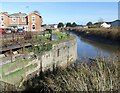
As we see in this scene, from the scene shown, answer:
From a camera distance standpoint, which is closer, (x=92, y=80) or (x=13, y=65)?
(x=92, y=80)

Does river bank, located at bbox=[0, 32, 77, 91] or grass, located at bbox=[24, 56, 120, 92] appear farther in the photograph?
river bank, located at bbox=[0, 32, 77, 91]

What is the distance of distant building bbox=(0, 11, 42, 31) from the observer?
126 feet

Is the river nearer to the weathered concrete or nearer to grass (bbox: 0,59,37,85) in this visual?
the weathered concrete

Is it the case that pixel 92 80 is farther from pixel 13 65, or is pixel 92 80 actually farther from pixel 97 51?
pixel 13 65

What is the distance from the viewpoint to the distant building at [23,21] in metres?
38.4

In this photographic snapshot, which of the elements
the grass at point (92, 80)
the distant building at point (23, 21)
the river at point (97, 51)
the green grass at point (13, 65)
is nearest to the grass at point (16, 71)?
the green grass at point (13, 65)

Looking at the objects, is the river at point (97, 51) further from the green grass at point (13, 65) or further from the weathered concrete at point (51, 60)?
the green grass at point (13, 65)

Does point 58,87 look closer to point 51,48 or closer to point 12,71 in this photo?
point 12,71

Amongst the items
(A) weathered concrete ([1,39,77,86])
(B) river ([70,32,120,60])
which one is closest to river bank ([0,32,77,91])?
(A) weathered concrete ([1,39,77,86])

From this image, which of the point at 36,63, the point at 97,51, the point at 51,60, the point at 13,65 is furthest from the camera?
the point at 51,60

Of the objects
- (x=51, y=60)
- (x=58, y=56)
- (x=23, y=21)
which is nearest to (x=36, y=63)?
(x=51, y=60)

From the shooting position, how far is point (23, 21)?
39594 mm

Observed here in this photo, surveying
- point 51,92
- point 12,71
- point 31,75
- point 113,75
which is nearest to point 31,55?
point 31,75

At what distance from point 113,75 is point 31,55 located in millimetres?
9403
